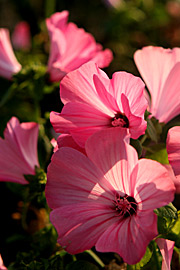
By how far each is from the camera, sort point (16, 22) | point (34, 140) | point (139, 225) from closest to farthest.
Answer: point (139, 225), point (34, 140), point (16, 22)

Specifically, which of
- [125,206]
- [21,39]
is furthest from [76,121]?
[21,39]

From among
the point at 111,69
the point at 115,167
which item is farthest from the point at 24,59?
the point at 115,167

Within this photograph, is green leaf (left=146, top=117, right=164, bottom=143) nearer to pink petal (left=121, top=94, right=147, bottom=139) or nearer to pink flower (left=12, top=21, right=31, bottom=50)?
pink petal (left=121, top=94, right=147, bottom=139)

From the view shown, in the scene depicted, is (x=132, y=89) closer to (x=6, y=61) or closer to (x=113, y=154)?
(x=113, y=154)

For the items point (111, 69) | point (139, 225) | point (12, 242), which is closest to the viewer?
point (139, 225)

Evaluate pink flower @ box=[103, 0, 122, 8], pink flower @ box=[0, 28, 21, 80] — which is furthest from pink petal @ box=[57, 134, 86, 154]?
pink flower @ box=[103, 0, 122, 8]

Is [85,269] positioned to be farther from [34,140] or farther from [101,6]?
[101,6]

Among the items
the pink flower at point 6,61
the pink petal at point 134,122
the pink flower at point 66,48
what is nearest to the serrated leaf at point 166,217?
the pink petal at point 134,122

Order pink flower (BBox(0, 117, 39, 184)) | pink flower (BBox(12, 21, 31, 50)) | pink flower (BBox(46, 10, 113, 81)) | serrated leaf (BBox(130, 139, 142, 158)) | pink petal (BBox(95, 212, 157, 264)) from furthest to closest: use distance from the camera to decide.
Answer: pink flower (BBox(12, 21, 31, 50)) < pink flower (BBox(46, 10, 113, 81)) < pink flower (BBox(0, 117, 39, 184)) < serrated leaf (BBox(130, 139, 142, 158)) < pink petal (BBox(95, 212, 157, 264))
